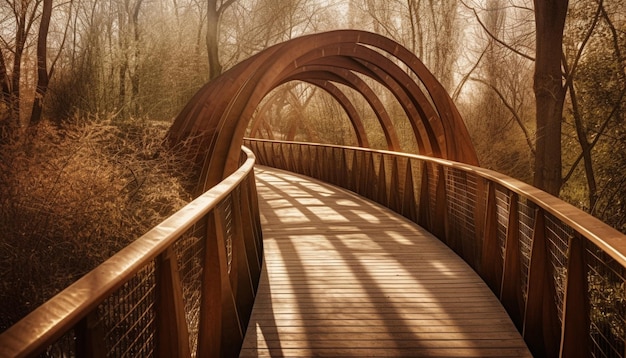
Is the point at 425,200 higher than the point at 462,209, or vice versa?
the point at 462,209

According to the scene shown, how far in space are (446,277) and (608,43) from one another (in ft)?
31.5

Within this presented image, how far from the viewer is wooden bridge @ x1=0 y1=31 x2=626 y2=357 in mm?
1812

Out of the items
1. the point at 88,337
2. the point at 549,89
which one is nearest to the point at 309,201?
the point at 549,89

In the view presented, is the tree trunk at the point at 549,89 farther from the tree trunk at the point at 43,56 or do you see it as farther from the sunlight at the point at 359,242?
the tree trunk at the point at 43,56

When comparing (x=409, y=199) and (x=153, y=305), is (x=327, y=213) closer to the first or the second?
(x=409, y=199)

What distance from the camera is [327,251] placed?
5.80 metres

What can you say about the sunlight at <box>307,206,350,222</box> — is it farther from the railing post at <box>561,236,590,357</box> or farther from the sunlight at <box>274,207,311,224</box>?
the railing post at <box>561,236,590,357</box>

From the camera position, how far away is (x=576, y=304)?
7.49ft

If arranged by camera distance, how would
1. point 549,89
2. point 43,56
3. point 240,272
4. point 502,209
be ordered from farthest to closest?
point 43,56 → point 549,89 → point 502,209 → point 240,272

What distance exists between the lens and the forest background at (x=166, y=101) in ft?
18.3

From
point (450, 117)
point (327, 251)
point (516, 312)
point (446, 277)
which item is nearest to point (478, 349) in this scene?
point (516, 312)

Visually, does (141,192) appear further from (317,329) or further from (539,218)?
(539,218)

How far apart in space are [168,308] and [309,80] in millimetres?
12958

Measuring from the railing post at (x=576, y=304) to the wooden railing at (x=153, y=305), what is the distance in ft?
4.92
